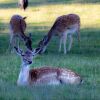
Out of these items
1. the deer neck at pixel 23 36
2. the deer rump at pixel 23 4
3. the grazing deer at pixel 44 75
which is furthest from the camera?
the deer rump at pixel 23 4

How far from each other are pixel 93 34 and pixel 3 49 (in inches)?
176

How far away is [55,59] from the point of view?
656 inches

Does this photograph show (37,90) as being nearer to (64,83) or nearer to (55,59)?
(64,83)

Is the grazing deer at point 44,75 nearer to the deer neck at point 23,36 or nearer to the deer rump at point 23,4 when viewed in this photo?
the deer neck at point 23,36

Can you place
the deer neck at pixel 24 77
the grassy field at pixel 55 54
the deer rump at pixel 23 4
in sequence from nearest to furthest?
the grassy field at pixel 55 54 → the deer neck at pixel 24 77 → the deer rump at pixel 23 4

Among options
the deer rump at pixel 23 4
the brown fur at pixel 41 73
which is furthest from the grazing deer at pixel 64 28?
the deer rump at pixel 23 4

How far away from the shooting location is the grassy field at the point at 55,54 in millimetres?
9092

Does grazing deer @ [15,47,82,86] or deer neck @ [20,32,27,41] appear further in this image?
deer neck @ [20,32,27,41]

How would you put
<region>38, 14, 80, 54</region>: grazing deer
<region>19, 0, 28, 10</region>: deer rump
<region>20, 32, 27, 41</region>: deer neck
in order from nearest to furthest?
<region>20, 32, 27, 41</region>: deer neck < <region>38, 14, 80, 54</region>: grazing deer < <region>19, 0, 28, 10</region>: deer rump

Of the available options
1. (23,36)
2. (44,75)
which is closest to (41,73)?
(44,75)

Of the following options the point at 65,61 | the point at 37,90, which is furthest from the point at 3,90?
the point at 65,61

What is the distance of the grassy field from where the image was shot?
9092 millimetres

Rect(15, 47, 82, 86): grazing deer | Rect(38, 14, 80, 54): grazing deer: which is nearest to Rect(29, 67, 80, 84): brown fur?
Rect(15, 47, 82, 86): grazing deer

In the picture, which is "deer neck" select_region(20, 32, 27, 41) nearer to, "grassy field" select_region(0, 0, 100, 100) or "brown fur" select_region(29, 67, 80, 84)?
"grassy field" select_region(0, 0, 100, 100)
